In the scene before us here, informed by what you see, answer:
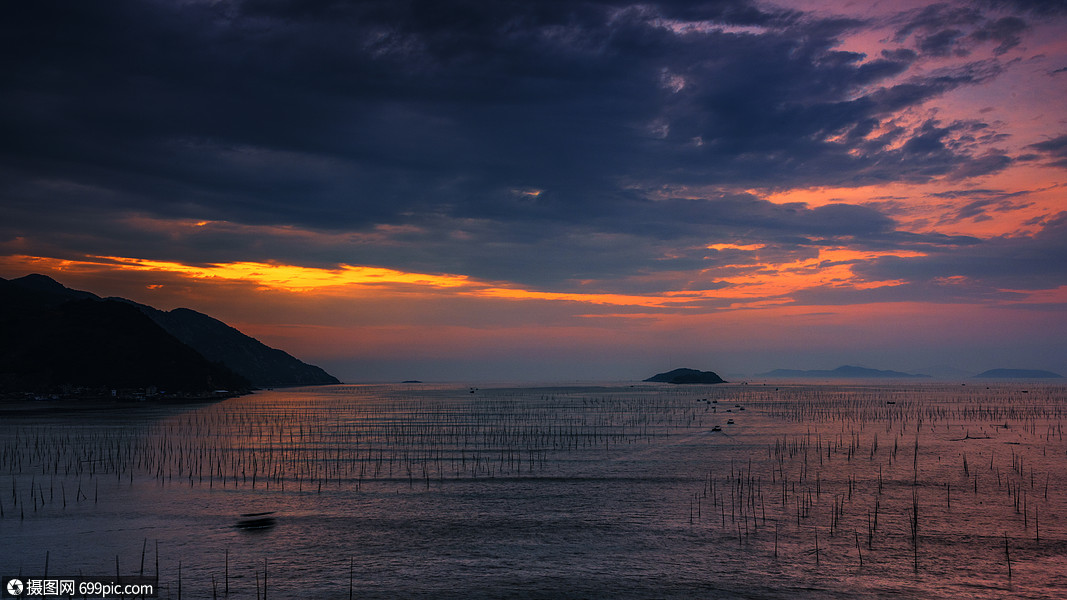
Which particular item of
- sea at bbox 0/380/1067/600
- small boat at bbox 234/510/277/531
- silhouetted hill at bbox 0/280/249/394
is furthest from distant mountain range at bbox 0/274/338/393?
small boat at bbox 234/510/277/531

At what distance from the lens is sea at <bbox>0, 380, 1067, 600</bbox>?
19234mm

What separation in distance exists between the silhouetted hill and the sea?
102387 mm

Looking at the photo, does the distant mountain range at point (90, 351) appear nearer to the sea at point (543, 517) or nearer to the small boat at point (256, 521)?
the sea at point (543, 517)

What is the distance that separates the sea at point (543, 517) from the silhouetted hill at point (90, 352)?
102387 mm

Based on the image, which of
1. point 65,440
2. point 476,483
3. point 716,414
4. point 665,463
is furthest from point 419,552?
point 716,414

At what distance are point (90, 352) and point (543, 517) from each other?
16419 centimetres

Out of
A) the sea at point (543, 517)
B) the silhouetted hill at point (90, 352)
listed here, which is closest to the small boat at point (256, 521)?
the sea at point (543, 517)

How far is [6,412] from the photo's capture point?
3738 inches

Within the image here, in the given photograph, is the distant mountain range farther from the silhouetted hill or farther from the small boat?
the small boat

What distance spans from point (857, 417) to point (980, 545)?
70.3 m

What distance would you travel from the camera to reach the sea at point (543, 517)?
19.2 metres

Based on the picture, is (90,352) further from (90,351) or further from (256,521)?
(256,521)

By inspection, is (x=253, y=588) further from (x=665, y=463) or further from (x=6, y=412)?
(x=6, y=412)

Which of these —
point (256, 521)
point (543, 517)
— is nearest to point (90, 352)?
point (256, 521)
